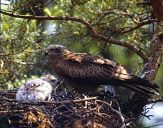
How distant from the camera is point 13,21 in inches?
487

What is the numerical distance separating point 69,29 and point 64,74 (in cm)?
145

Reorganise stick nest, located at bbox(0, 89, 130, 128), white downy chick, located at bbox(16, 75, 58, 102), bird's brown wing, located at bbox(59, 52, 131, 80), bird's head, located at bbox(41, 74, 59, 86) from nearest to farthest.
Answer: stick nest, located at bbox(0, 89, 130, 128) < white downy chick, located at bbox(16, 75, 58, 102) < bird's brown wing, located at bbox(59, 52, 131, 80) < bird's head, located at bbox(41, 74, 59, 86)

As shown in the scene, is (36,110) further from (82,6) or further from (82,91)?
(82,6)

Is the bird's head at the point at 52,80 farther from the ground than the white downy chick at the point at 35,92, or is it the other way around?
the white downy chick at the point at 35,92

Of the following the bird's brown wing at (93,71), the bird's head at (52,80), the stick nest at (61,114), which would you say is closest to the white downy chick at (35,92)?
the stick nest at (61,114)

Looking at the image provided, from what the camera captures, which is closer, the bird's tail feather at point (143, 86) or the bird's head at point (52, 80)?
the bird's tail feather at point (143, 86)

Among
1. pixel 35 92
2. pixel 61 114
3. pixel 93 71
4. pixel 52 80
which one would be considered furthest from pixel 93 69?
pixel 61 114

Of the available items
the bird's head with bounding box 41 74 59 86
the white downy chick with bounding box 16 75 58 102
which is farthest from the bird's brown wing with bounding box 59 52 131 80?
the white downy chick with bounding box 16 75 58 102

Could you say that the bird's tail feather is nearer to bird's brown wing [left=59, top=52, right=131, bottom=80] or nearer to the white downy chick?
bird's brown wing [left=59, top=52, right=131, bottom=80]

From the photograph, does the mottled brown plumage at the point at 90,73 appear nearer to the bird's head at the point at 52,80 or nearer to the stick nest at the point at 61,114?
the bird's head at the point at 52,80

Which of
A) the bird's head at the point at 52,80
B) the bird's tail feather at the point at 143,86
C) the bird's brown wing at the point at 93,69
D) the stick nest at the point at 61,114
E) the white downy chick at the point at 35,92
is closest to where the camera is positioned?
the stick nest at the point at 61,114

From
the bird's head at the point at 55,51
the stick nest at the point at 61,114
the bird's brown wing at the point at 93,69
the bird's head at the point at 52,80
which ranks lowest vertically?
the bird's head at the point at 52,80

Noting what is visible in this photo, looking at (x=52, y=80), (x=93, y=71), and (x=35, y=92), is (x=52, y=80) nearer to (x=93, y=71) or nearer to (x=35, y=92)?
(x=93, y=71)

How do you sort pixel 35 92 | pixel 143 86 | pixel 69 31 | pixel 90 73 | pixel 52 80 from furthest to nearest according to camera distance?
pixel 69 31 < pixel 52 80 < pixel 90 73 < pixel 143 86 < pixel 35 92
